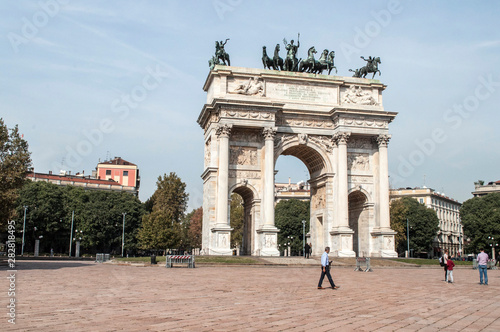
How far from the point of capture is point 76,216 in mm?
69625

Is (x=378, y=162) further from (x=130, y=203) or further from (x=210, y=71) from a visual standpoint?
(x=130, y=203)

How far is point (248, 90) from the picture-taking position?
4094cm

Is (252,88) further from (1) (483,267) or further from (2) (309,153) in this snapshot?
(1) (483,267)

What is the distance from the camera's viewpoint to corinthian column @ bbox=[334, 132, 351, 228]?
4041cm

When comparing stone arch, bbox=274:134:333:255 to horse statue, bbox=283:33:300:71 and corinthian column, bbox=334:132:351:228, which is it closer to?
corinthian column, bbox=334:132:351:228

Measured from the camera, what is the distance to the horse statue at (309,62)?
43.8 meters

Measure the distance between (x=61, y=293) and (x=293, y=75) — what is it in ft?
106

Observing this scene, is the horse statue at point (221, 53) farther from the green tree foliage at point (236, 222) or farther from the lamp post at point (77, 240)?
the green tree foliage at point (236, 222)

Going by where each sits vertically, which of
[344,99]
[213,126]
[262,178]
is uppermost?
[344,99]

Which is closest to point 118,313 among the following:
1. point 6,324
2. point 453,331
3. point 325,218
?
point 6,324

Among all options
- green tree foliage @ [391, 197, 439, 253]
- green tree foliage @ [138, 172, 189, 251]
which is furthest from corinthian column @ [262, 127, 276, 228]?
green tree foliage @ [391, 197, 439, 253]

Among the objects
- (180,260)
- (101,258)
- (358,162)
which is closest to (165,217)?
(101,258)

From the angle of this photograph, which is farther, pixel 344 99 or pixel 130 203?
pixel 130 203

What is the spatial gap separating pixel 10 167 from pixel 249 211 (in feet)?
66.6
